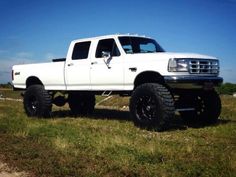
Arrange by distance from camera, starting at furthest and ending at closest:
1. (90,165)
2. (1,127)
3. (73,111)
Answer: (73,111) → (1,127) → (90,165)

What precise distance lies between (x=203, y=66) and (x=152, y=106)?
1.64m

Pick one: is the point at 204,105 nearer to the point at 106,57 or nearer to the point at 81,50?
the point at 106,57

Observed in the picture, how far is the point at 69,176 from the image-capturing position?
5.55 meters

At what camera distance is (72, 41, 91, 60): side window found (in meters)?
12.1

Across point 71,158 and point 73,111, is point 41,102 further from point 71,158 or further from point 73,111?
point 71,158

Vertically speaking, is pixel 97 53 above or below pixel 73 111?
above

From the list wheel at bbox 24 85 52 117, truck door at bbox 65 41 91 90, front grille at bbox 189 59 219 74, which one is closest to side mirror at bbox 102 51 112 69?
truck door at bbox 65 41 91 90

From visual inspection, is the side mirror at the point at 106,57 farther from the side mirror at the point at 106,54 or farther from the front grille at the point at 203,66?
the front grille at the point at 203,66

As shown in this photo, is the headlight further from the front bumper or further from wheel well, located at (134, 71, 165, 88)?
wheel well, located at (134, 71, 165, 88)

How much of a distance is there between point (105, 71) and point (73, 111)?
4.45 metres

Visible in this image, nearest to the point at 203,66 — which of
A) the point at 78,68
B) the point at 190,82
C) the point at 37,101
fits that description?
the point at 190,82

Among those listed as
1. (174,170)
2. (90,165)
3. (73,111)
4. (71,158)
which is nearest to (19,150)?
(71,158)

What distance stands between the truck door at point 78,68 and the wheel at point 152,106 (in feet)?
7.20

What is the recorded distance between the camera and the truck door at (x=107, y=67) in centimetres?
1089
